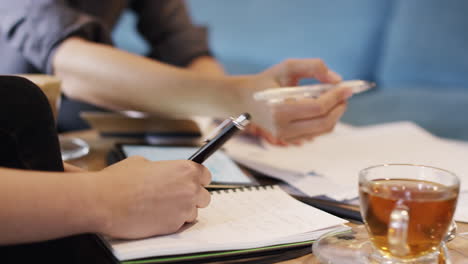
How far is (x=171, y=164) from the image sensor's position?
45cm

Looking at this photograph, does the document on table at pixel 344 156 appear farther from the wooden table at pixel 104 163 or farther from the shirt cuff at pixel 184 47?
the shirt cuff at pixel 184 47

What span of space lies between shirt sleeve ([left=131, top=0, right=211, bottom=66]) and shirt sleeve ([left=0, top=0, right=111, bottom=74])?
44 cm

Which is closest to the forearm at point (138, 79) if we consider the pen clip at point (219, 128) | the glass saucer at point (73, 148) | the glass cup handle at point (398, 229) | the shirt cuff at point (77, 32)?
the shirt cuff at point (77, 32)

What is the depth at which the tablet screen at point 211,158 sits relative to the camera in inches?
26.1

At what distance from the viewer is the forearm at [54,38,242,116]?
901 millimetres

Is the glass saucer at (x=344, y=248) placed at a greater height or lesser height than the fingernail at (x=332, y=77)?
lesser

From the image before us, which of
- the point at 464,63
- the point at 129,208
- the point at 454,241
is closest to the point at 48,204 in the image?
the point at 129,208

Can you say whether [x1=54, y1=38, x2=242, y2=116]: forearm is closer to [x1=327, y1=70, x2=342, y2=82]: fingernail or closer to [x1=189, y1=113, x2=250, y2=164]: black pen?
[x1=327, y1=70, x2=342, y2=82]: fingernail

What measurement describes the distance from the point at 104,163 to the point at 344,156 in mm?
352

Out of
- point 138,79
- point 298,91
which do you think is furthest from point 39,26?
point 298,91

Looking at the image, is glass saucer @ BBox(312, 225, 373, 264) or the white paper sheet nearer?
glass saucer @ BBox(312, 225, 373, 264)

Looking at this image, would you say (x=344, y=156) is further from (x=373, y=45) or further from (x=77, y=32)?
(x=373, y=45)

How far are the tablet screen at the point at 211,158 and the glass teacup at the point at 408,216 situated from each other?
246 mm

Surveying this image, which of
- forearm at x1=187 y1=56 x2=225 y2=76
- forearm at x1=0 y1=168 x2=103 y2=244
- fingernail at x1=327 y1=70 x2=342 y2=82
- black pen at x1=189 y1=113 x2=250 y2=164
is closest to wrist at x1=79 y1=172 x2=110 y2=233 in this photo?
forearm at x1=0 y1=168 x2=103 y2=244
